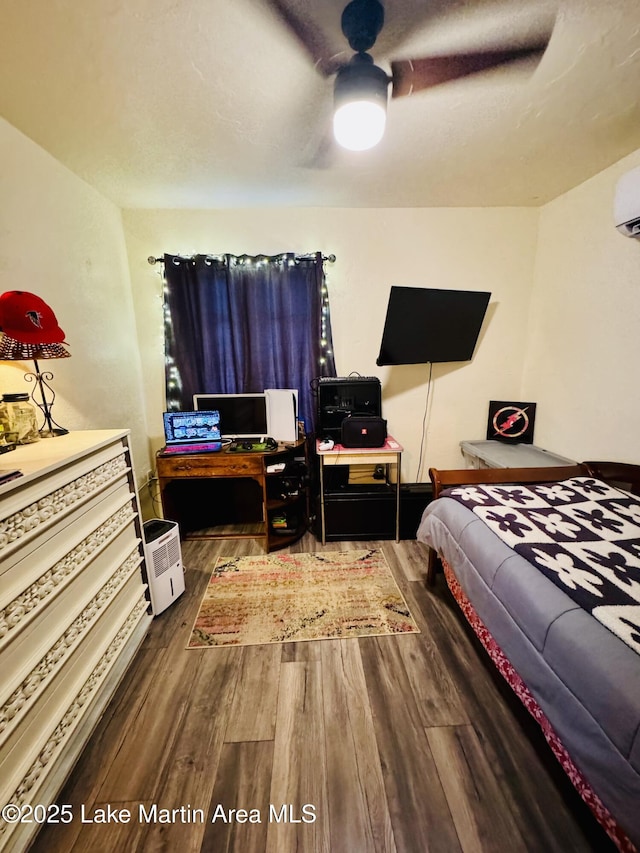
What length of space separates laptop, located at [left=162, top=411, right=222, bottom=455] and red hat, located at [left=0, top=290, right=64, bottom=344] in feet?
3.41

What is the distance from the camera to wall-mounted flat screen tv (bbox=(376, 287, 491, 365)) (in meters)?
2.29

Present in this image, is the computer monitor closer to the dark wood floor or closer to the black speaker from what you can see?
the black speaker

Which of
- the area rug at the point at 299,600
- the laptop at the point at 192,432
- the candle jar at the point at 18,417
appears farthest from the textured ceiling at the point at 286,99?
the area rug at the point at 299,600

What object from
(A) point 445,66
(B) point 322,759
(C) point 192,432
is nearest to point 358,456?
(C) point 192,432

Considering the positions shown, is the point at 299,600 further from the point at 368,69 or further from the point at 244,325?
the point at 368,69

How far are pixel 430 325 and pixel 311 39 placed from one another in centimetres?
169

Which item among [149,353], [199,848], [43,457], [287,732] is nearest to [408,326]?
[149,353]

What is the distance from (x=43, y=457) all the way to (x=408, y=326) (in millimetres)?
2243

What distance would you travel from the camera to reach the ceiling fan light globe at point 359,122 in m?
1.15

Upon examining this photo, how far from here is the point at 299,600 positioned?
1.85m

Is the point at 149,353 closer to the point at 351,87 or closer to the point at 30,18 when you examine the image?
the point at 30,18

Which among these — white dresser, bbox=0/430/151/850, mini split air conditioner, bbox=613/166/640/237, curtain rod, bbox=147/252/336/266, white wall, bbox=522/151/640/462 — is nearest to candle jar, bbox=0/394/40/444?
white dresser, bbox=0/430/151/850

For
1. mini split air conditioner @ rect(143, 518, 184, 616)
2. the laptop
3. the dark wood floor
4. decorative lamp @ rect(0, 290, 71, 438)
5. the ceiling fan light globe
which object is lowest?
the dark wood floor

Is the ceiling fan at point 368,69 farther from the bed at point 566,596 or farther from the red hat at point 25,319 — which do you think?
the bed at point 566,596
